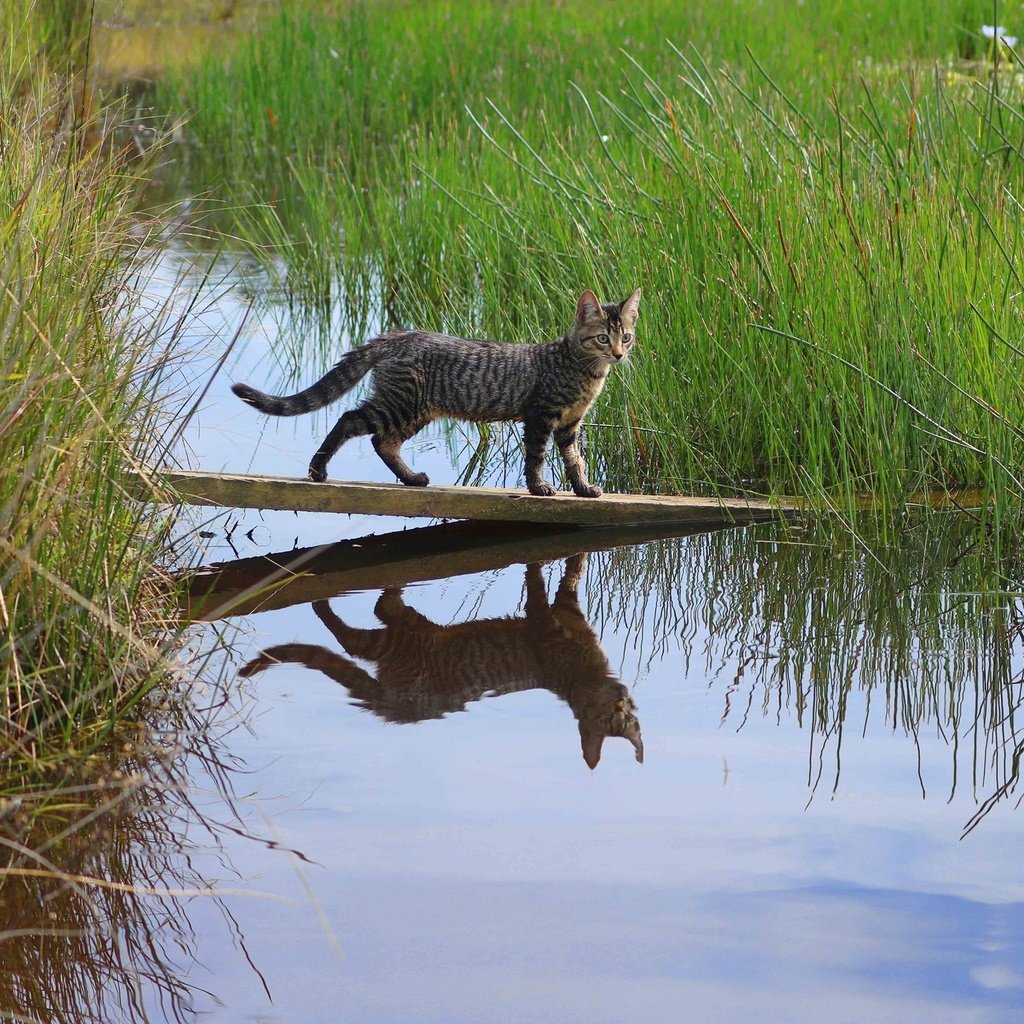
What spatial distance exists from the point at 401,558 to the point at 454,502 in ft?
0.88

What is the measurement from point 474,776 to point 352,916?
0.63 metres

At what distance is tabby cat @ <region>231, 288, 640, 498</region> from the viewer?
17.7 feet

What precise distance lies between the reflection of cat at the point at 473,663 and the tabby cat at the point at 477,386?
3.15ft

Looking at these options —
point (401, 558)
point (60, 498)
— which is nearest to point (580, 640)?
point (401, 558)

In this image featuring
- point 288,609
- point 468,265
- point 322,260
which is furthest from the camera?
point 322,260

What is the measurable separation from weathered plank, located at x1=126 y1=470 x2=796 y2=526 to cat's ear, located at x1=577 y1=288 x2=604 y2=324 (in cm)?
64

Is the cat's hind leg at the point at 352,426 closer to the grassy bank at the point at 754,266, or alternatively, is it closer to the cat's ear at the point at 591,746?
the grassy bank at the point at 754,266

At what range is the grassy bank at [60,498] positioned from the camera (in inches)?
123

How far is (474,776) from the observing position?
10.9 feet

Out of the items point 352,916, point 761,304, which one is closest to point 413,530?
point 761,304

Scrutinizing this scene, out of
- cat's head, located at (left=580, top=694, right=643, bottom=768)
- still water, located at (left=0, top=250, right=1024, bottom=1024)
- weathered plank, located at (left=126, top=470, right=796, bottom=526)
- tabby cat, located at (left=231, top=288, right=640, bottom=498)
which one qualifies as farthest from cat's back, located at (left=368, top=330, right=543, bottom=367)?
cat's head, located at (left=580, top=694, right=643, bottom=768)

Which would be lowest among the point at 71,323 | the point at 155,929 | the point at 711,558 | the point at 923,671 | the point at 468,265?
the point at 155,929

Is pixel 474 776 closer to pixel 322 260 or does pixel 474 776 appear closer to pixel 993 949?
pixel 993 949

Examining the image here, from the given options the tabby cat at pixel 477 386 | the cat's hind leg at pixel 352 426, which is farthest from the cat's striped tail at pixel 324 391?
the cat's hind leg at pixel 352 426
